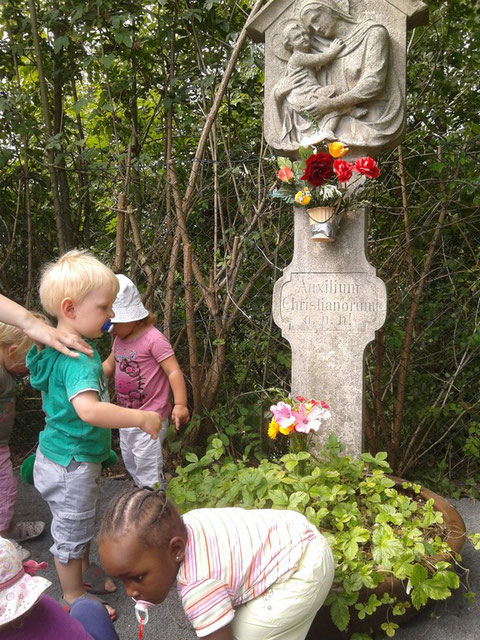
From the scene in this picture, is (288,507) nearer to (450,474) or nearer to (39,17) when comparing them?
(450,474)

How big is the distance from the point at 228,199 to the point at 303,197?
4.51ft

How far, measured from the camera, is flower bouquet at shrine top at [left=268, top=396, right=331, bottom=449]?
9.23 ft

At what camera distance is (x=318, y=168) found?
9.52ft

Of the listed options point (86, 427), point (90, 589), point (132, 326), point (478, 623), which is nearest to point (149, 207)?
point (132, 326)

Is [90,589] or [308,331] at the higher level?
[308,331]

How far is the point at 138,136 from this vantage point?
14.7 feet

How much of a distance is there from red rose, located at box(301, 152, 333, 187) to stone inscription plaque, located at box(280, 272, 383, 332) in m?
0.52

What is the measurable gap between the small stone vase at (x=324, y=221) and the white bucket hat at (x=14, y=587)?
7.07 ft

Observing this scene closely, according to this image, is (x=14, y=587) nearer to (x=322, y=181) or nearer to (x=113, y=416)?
(x=113, y=416)

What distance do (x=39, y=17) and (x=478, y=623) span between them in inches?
182

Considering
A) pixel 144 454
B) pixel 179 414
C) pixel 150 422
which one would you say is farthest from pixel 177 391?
pixel 150 422

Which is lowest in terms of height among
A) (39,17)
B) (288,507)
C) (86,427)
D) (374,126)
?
(288,507)

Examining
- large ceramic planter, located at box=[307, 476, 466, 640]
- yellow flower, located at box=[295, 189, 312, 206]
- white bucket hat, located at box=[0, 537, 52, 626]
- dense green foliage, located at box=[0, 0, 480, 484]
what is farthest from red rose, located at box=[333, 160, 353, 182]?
white bucket hat, located at box=[0, 537, 52, 626]

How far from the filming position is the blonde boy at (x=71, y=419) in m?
2.32
